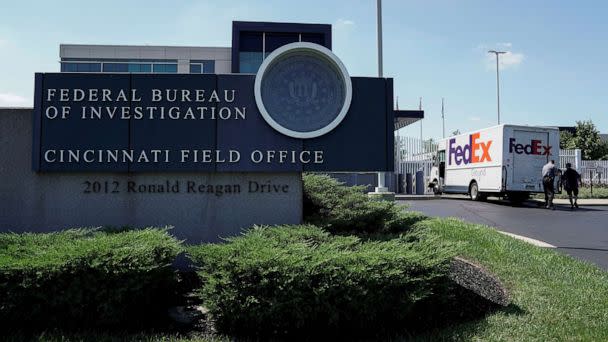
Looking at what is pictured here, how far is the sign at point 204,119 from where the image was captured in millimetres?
6383

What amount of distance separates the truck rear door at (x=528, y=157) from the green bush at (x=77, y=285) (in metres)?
17.9

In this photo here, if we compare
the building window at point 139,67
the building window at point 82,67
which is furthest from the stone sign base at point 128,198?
the building window at point 82,67

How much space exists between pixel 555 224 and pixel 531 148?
24.2 ft

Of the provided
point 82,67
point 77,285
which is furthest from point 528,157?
point 82,67

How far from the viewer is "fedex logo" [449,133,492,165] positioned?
20906 millimetres

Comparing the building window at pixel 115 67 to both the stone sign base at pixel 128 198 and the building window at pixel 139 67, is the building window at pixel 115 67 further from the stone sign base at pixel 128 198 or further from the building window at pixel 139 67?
the stone sign base at pixel 128 198

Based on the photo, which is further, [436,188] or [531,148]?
[436,188]

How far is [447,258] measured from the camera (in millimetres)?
4680

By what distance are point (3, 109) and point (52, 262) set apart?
11.0ft

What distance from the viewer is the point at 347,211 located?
7016 mm

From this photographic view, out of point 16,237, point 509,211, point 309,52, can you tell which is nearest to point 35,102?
point 16,237

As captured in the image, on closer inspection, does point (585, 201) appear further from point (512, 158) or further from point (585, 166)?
point (585, 166)

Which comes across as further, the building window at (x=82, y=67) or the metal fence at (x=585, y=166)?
the building window at (x=82, y=67)

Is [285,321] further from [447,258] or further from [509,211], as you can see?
[509,211]
